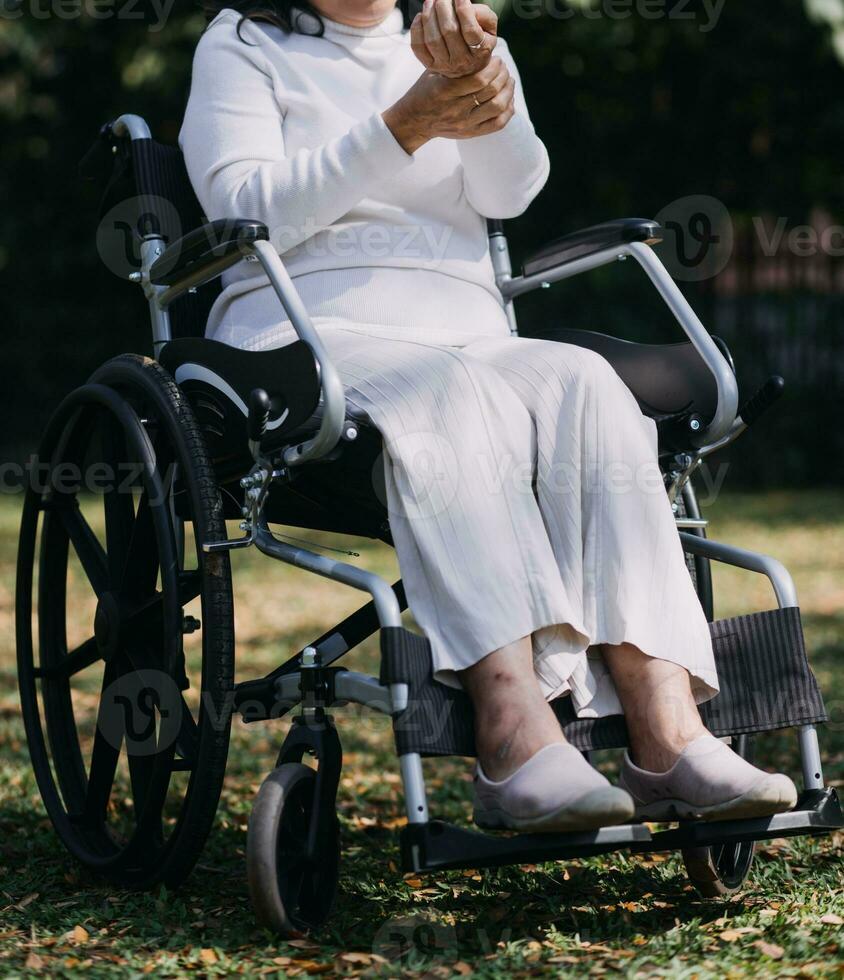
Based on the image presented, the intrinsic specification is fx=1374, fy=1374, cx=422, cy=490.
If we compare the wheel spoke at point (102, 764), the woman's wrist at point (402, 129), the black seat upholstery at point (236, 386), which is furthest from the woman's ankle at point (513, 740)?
the woman's wrist at point (402, 129)

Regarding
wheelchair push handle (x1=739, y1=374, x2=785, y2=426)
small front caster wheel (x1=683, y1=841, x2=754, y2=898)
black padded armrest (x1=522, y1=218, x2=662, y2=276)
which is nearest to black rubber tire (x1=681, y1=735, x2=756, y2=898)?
small front caster wheel (x1=683, y1=841, x2=754, y2=898)

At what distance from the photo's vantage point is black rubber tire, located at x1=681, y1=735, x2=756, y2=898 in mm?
2074

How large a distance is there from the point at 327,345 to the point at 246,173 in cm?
34

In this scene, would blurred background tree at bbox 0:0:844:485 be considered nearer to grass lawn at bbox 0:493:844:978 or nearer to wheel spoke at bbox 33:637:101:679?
grass lawn at bbox 0:493:844:978

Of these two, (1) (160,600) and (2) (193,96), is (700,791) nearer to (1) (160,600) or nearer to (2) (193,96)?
(1) (160,600)

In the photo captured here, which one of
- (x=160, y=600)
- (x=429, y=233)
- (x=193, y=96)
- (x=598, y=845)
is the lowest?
(x=598, y=845)

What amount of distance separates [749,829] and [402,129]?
44.4 inches

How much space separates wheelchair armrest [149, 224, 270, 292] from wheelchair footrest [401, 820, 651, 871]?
84cm

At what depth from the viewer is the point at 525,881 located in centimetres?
221

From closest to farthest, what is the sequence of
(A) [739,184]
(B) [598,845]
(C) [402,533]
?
(B) [598,845] < (C) [402,533] < (A) [739,184]

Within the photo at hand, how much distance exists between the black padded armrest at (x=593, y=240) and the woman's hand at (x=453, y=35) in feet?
1.41

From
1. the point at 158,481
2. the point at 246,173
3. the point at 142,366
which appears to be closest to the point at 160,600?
the point at 158,481

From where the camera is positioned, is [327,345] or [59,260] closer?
[327,345]

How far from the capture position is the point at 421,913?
201 centimetres
